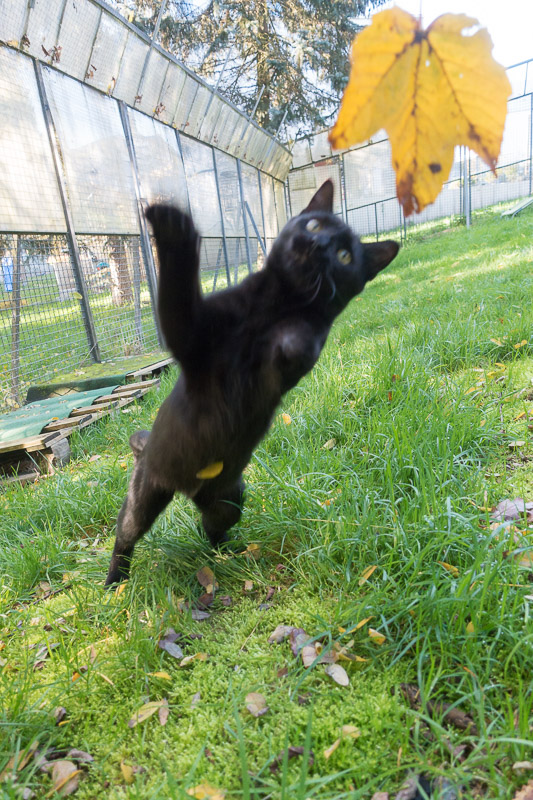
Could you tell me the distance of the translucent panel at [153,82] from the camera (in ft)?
20.0

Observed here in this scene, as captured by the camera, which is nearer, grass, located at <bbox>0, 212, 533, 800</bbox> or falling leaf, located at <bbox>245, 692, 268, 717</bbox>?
grass, located at <bbox>0, 212, 533, 800</bbox>

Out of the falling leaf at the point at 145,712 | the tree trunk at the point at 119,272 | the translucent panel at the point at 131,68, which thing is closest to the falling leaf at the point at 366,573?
the falling leaf at the point at 145,712

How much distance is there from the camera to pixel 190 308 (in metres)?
1.32

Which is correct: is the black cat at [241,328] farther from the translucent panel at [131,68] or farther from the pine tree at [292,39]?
the translucent panel at [131,68]

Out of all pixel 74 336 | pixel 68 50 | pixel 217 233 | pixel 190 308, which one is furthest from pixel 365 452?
pixel 217 233

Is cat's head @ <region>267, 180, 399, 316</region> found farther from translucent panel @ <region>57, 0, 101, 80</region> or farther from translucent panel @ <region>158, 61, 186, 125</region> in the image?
translucent panel @ <region>158, 61, 186, 125</region>

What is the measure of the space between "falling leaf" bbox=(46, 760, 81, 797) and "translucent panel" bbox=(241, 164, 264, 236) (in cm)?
1040

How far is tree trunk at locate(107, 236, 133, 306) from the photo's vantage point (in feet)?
19.7

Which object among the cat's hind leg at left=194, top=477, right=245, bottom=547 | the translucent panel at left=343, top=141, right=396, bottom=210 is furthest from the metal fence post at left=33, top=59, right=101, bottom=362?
the cat's hind leg at left=194, top=477, right=245, bottom=547

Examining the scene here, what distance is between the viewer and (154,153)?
6.73 meters

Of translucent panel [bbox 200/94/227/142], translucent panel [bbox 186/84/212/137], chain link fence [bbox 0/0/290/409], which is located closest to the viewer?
chain link fence [bbox 0/0/290/409]

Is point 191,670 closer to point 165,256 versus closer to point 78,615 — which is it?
point 78,615

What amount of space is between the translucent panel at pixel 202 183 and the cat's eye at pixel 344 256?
6244 millimetres

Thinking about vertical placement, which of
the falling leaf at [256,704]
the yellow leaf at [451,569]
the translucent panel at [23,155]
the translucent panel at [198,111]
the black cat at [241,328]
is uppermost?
the translucent panel at [198,111]
